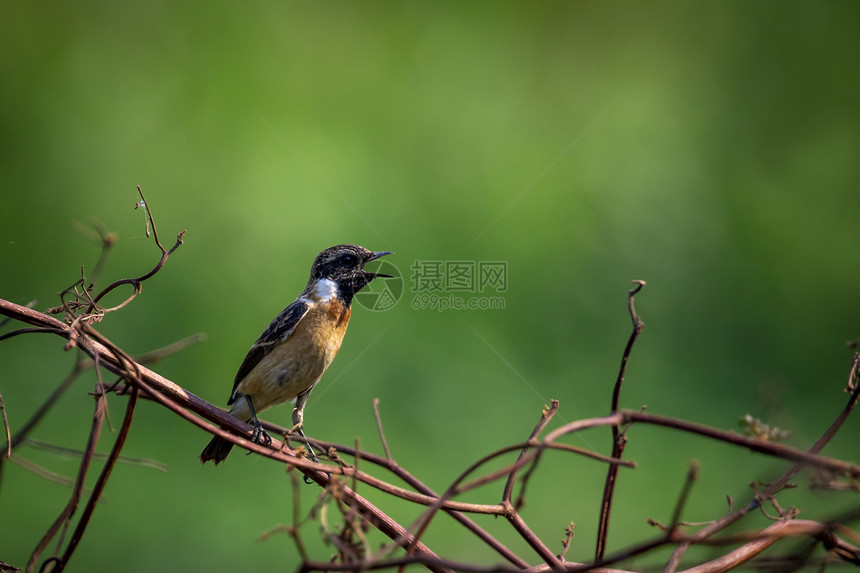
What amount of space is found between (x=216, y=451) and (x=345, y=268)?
3.41 ft

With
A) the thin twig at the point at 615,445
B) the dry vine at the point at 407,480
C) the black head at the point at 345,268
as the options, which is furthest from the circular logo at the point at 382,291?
the thin twig at the point at 615,445

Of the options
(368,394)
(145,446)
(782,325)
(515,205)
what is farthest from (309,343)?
(782,325)

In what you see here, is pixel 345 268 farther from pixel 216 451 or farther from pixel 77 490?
pixel 77 490

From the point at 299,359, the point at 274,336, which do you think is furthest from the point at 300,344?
the point at 274,336

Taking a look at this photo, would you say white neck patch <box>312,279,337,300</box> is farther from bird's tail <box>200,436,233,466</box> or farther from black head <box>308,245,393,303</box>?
bird's tail <box>200,436,233,466</box>

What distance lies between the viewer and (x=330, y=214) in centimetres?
459

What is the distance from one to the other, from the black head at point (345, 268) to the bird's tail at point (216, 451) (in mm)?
829

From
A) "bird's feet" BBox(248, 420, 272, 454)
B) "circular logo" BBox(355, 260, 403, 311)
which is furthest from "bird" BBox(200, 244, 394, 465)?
"bird's feet" BBox(248, 420, 272, 454)

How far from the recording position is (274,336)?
336 centimetres

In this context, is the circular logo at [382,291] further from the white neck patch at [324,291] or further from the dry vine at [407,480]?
the dry vine at [407,480]

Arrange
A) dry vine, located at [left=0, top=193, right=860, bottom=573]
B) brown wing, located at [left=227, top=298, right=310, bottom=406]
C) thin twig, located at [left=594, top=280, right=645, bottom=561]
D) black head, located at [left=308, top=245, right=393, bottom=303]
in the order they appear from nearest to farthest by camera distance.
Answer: dry vine, located at [left=0, top=193, right=860, bottom=573] → thin twig, located at [left=594, top=280, right=645, bottom=561] → black head, located at [left=308, top=245, right=393, bottom=303] → brown wing, located at [left=227, top=298, right=310, bottom=406]

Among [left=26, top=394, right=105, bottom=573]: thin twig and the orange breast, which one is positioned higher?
the orange breast

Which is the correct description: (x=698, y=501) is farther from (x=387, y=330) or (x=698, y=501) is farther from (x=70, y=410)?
(x=70, y=410)

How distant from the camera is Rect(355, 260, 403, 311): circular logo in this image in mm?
3302
